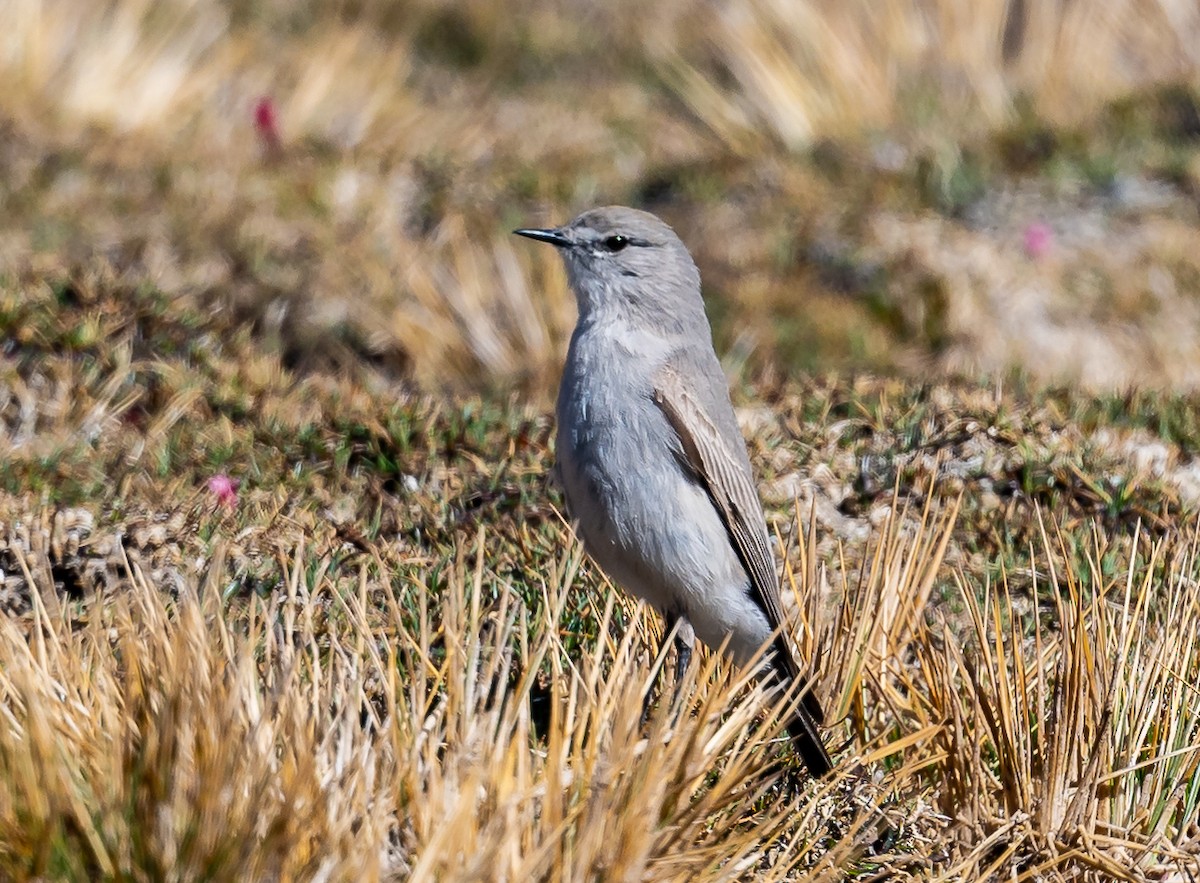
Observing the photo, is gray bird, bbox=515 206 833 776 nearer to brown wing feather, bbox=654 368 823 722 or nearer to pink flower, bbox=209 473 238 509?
brown wing feather, bbox=654 368 823 722

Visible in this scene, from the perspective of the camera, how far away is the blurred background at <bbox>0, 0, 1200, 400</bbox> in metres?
9.83

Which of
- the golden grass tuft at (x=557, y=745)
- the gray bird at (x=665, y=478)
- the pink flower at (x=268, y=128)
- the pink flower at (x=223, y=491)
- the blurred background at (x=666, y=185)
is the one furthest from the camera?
the pink flower at (x=268, y=128)

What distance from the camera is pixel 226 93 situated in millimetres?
13344

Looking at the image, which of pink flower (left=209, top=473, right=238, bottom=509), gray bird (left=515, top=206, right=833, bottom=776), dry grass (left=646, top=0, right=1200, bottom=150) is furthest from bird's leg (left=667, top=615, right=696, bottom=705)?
dry grass (left=646, top=0, right=1200, bottom=150)

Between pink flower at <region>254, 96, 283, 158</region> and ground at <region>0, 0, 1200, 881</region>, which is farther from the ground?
pink flower at <region>254, 96, 283, 158</region>

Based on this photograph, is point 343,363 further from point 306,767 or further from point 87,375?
point 306,767

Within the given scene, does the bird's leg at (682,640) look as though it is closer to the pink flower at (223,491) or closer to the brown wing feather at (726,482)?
the brown wing feather at (726,482)

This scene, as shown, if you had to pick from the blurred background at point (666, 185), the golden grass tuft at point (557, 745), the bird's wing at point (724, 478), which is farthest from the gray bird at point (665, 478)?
the blurred background at point (666, 185)

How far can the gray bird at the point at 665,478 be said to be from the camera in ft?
16.2

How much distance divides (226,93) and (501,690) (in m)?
10.5

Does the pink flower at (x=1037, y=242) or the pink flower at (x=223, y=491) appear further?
the pink flower at (x=1037, y=242)

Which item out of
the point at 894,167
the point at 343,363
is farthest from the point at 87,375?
the point at 894,167

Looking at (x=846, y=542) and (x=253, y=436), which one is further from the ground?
(x=253, y=436)

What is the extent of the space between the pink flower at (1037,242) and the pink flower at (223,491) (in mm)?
6976
